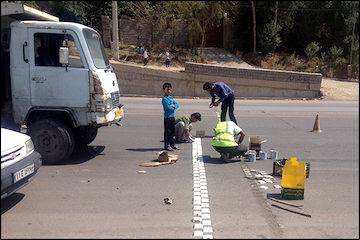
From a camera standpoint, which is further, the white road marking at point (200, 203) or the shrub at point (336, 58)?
the shrub at point (336, 58)


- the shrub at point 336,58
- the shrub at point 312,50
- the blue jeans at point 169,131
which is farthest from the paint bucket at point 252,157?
the shrub at point 312,50

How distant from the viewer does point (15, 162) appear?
5.59 m

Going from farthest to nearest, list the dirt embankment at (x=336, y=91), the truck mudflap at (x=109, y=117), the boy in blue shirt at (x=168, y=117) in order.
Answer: the dirt embankment at (x=336, y=91) → the boy in blue shirt at (x=168, y=117) → the truck mudflap at (x=109, y=117)

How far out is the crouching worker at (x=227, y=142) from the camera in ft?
28.0

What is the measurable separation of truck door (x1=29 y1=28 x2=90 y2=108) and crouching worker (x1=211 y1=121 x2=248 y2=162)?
2.44 m

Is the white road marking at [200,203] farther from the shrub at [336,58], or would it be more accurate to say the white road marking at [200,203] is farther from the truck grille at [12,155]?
the shrub at [336,58]

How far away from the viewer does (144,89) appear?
25.8 meters

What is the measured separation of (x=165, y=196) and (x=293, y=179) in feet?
5.72

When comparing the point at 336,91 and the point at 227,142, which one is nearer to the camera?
the point at 227,142

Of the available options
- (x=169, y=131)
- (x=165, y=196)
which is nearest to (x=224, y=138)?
(x=169, y=131)

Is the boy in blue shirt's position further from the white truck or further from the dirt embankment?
the dirt embankment

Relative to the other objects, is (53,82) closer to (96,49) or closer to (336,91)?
(96,49)

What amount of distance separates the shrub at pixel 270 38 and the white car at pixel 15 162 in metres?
28.7

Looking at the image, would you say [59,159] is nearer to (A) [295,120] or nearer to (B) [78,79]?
(B) [78,79]
